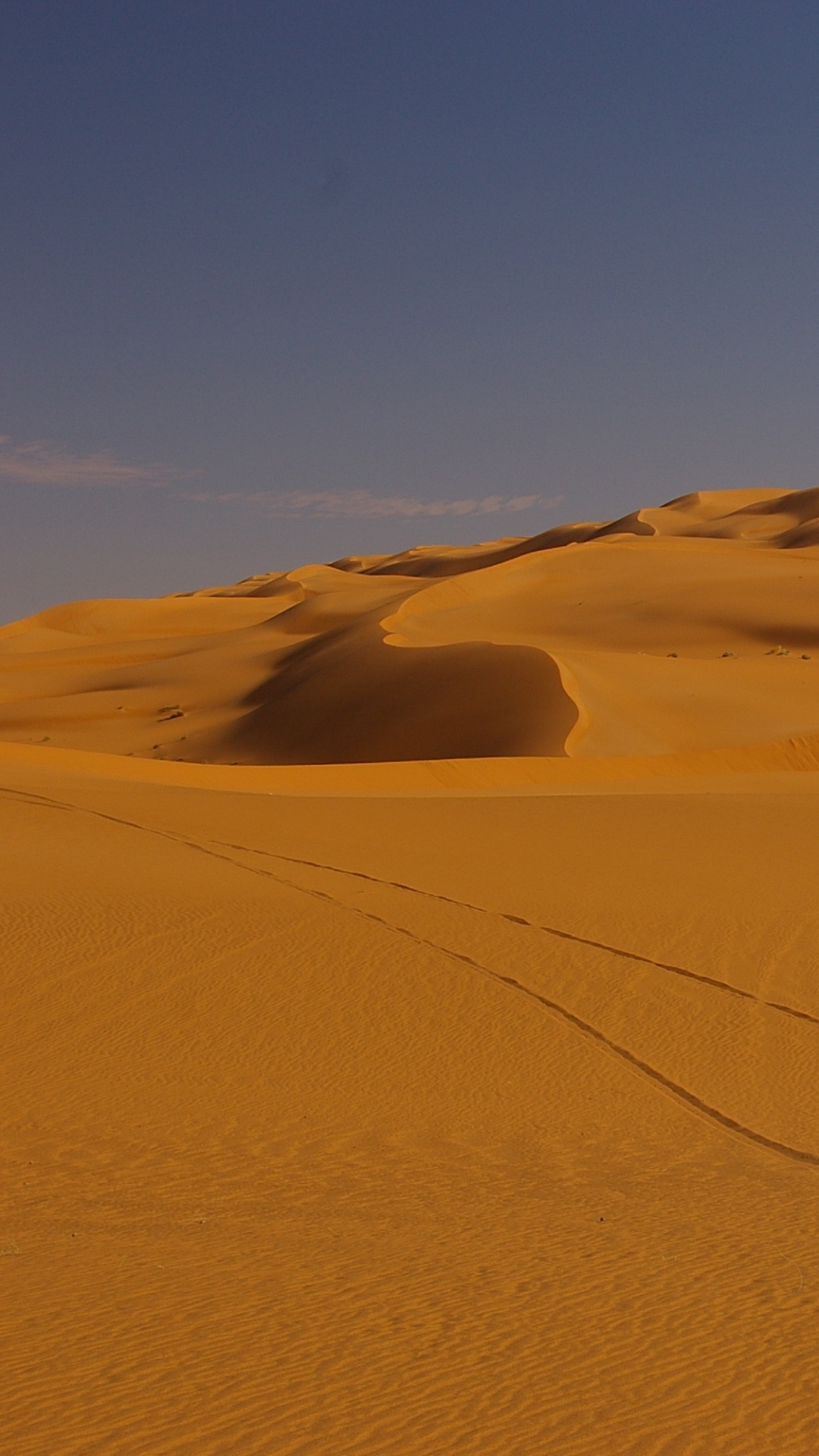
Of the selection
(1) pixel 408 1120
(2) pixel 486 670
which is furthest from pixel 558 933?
(2) pixel 486 670

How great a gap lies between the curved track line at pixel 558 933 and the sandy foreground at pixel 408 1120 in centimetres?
5

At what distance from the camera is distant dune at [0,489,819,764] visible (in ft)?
108

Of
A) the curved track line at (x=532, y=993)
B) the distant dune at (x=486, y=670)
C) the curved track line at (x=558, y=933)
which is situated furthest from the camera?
the distant dune at (x=486, y=670)

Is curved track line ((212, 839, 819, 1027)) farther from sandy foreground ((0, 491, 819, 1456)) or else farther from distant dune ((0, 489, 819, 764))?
distant dune ((0, 489, 819, 764))

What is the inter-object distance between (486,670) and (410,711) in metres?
2.26

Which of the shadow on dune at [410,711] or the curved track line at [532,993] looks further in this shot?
the shadow on dune at [410,711]

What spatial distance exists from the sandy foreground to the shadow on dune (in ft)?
31.9

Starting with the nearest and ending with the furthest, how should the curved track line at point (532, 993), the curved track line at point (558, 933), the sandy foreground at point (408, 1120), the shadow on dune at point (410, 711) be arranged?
the sandy foreground at point (408, 1120) < the curved track line at point (532, 993) < the curved track line at point (558, 933) < the shadow on dune at point (410, 711)

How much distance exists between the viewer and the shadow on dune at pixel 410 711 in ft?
107

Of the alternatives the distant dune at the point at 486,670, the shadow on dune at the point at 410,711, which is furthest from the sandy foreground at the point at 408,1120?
the distant dune at the point at 486,670

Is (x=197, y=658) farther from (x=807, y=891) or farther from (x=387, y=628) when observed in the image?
(x=807, y=891)

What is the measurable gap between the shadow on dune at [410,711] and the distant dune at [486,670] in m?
0.07

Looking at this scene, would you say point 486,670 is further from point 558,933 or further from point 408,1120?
point 408,1120

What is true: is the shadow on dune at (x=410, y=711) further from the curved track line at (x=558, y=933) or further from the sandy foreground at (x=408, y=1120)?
the curved track line at (x=558, y=933)
